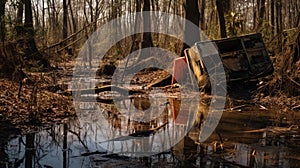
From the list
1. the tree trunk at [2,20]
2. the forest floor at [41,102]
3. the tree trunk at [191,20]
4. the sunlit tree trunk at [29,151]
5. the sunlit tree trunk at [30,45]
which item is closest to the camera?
the sunlit tree trunk at [29,151]

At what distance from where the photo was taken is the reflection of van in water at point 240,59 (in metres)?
13.1

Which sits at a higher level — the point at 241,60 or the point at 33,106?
the point at 241,60

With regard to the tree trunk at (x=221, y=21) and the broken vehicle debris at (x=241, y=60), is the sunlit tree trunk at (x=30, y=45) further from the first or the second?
the tree trunk at (x=221, y=21)

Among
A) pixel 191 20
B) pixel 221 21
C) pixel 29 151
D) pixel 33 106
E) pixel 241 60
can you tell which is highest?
pixel 221 21

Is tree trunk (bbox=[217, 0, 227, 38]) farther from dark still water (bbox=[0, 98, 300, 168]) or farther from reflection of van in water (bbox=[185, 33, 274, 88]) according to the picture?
dark still water (bbox=[0, 98, 300, 168])

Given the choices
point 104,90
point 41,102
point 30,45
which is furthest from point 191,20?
point 41,102

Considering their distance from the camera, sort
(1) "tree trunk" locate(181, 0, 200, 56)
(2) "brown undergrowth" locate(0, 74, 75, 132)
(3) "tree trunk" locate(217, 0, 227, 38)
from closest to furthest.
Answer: (2) "brown undergrowth" locate(0, 74, 75, 132) < (1) "tree trunk" locate(181, 0, 200, 56) < (3) "tree trunk" locate(217, 0, 227, 38)

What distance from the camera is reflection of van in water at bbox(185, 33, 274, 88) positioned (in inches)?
517

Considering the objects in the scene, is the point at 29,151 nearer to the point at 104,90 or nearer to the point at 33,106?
the point at 33,106

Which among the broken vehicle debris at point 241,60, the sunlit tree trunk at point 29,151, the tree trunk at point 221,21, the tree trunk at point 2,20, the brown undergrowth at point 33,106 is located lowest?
the sunlit tree trunk at point 29,151

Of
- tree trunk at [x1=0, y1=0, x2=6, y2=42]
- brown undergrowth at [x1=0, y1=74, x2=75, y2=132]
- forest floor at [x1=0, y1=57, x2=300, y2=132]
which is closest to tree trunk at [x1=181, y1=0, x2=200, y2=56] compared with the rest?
forest floor at [x1=0, y1=57, x2=300, y2=132]

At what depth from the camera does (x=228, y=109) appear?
11078 millimetres

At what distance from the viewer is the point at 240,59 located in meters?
13.4

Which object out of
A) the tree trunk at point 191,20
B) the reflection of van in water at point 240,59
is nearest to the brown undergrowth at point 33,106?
the reflection of van in water at point 240,59
